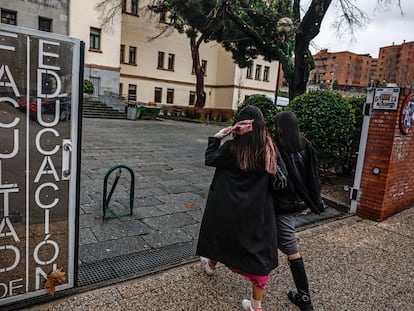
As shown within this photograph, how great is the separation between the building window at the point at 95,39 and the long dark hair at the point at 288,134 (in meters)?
23.5

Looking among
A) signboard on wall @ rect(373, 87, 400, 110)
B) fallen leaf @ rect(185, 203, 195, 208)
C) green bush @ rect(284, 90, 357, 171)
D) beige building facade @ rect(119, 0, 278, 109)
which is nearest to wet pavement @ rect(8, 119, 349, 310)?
fallen leaf @ rect(185, 203, 195, 208)

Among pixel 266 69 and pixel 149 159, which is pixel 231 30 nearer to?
pixel 149 159

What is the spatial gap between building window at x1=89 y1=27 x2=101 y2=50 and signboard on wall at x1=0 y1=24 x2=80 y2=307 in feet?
76.2

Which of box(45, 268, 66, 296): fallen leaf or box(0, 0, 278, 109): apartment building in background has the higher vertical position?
box(0, 0, 278, 109): apartment building in background

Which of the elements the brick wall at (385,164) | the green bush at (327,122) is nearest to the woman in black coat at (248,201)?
the brick wall at (385,164)

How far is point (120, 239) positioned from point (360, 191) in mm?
3532

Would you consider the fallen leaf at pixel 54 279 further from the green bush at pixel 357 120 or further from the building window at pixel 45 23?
the building window at pixel 45 23

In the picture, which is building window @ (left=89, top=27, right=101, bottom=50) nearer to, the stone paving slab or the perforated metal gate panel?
the stone paving slab

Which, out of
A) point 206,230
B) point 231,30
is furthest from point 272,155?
point 231,30

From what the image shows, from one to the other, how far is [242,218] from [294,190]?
0.51 m

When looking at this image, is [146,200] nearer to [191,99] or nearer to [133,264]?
[133,264]

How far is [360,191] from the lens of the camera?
4.82 meters

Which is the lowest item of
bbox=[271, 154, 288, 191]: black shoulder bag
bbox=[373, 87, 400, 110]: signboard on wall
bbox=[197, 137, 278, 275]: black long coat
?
bbox=[197, 137, 278, 275]: black long coat

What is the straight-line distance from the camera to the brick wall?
176 inches
